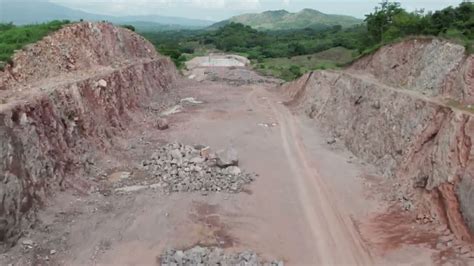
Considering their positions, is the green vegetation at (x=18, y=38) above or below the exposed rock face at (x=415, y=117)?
above

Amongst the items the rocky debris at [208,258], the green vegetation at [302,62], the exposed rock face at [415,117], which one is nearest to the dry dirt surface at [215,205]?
the rocky debris at [208,258]

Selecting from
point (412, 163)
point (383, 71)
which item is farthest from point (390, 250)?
point (383, 71)

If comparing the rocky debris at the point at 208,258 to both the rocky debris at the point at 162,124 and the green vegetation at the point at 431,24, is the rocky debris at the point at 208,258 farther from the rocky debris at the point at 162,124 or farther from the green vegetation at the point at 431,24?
the green vegetation at the point at 431,24

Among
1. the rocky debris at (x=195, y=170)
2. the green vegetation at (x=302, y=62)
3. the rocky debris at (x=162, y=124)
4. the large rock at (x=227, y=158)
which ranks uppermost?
the large rock at (x=227, y=158)

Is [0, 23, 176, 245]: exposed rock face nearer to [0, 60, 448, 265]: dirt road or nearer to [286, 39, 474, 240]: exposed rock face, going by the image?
[0, 60, 448, 265]: dirt road

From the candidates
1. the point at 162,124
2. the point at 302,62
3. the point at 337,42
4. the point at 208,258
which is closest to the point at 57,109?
the point at 208,258

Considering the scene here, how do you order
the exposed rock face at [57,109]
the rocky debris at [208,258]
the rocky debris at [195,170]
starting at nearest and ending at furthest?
the rocky debris at [208,258] → the exposed rock face at [57,109] → the rocky debris at [195,170]
